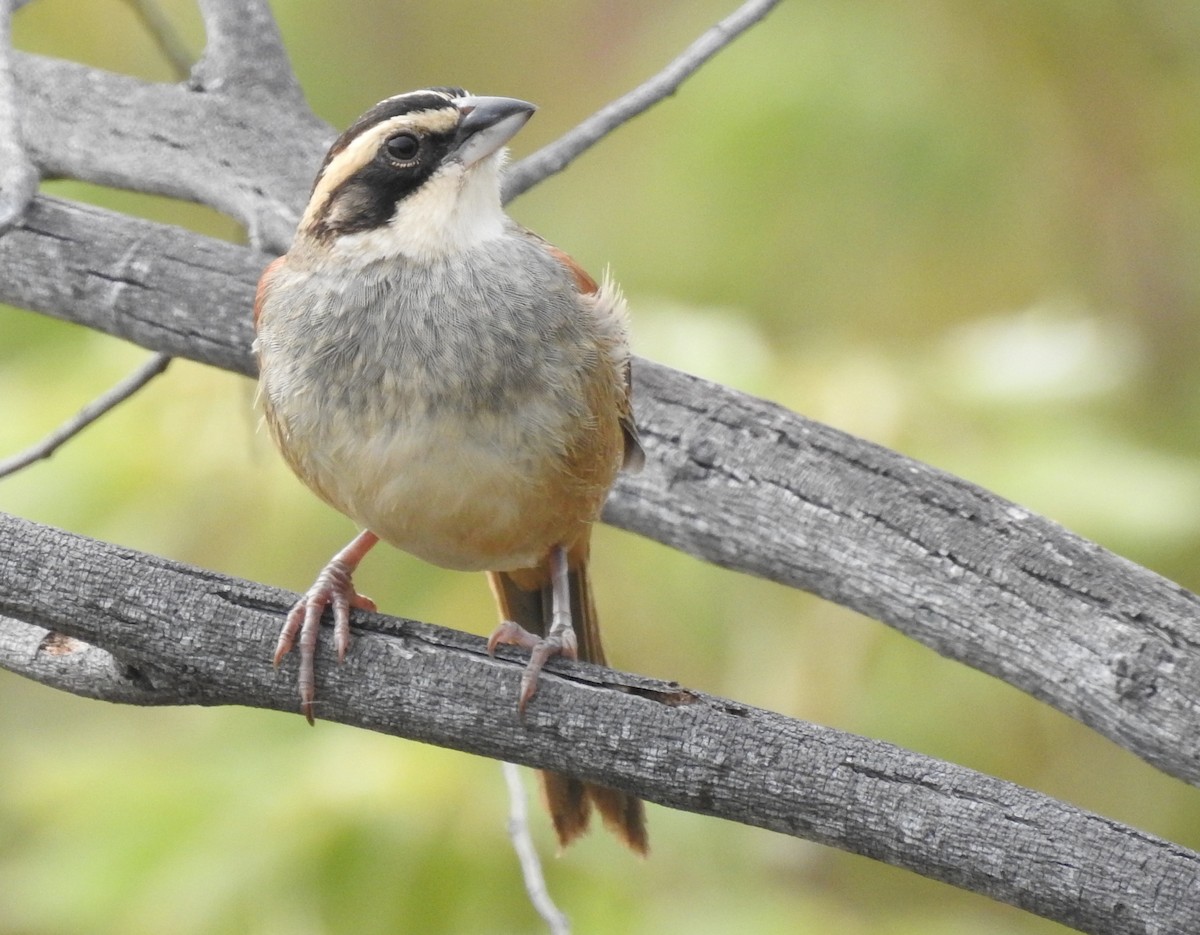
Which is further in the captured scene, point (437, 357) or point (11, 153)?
point (11, 153)

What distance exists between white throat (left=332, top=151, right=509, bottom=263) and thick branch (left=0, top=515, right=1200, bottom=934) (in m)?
0.88

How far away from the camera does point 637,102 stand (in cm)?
404

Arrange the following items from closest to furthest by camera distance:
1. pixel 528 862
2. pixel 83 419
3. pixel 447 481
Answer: pixel 447 481, pixel 528 862, pixel 83 419

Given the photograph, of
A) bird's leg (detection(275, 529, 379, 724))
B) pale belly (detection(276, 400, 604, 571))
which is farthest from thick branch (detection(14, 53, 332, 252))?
bird's leg (detection(275, 529, 379, 724))

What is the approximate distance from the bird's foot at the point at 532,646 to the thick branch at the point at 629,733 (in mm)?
24

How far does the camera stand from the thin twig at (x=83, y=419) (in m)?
3.71

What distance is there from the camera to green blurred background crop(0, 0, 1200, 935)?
168 inches

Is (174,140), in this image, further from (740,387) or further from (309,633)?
(309,633)

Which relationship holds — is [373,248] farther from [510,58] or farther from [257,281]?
[510,58]

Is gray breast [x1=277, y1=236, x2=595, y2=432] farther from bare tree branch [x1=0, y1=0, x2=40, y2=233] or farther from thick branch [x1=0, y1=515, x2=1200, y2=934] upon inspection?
bare tree branch [x1=0, y1=0, x2=40, y2=233]

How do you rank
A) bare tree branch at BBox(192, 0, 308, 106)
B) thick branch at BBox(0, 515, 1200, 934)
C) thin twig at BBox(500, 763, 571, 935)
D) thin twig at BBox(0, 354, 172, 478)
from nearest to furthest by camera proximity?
thick branch at BBox(0, 515, 1200, 934) → thin twig at BBox(500, 763, 571, 935) → thin twig at BBox(0, 354, 172, 478) → bare tree branch at BBox(192, 0, 308, 106)

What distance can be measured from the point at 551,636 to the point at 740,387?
1334mm

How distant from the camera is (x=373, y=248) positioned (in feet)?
10.9

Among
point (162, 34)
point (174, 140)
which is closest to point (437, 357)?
point (174, 140)
